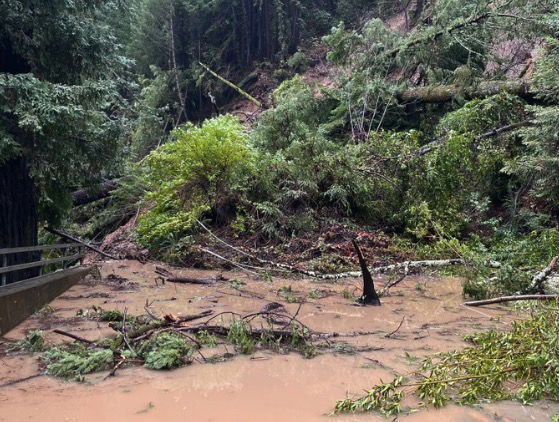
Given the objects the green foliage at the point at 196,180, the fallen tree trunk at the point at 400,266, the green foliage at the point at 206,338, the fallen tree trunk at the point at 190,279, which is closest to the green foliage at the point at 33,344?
the green foliage at the point at 206,338

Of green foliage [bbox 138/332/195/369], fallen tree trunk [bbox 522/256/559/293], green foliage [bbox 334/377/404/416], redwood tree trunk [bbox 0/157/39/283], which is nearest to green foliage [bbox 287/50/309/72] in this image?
redwood tree trunk [bbox 0/157/39/283]

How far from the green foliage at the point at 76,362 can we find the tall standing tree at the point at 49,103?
3331 mm

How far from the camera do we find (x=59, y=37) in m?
8.07

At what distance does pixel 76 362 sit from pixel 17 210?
5.06 m

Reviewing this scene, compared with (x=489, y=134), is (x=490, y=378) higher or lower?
lower

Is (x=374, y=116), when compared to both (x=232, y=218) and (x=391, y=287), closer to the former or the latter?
(x=232, y=218)

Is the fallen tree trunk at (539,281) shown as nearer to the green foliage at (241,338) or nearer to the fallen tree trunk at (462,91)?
the green foliage at (241,338)

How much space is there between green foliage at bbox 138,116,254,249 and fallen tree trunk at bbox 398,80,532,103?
20.8ft

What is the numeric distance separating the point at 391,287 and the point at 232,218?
16.6ft

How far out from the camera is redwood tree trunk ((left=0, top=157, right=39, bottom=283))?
805 cm

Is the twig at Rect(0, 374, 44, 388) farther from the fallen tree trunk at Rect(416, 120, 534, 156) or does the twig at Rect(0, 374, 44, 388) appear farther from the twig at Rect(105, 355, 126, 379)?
the fallen tree trunk at Rect(416, 120, 534, 156)

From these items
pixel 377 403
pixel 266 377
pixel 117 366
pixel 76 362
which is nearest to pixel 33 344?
pixel 76 362

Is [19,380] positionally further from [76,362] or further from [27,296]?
[27,296]

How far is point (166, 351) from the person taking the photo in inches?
176
